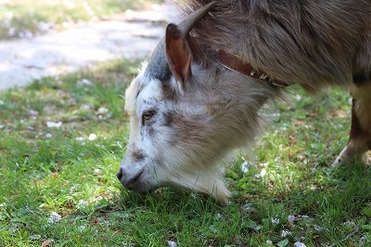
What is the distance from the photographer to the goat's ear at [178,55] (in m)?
3.03

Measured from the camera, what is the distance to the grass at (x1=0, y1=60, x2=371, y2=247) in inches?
123

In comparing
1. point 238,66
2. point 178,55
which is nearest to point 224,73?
point 238,66

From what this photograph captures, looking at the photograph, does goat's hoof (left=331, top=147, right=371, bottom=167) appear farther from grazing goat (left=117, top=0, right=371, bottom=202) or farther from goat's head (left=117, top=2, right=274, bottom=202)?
goat's head (left=117, top=2, right=274, bottom=202)

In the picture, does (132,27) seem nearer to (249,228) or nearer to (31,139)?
(31,139)

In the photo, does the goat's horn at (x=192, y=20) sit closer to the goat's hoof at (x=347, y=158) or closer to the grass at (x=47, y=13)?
the goat's hoof at (x=347, y=158)

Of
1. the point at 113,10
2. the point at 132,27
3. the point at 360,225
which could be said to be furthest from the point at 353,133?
the point at 113,10

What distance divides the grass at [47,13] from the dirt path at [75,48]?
0.66 feet

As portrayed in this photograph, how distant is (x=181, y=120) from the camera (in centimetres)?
324

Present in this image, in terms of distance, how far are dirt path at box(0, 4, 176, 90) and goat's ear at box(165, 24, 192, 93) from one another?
2976 millimetres

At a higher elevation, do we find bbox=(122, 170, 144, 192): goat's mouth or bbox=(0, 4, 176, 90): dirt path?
bbox=(122, 170, 144, 192): goat's mouth

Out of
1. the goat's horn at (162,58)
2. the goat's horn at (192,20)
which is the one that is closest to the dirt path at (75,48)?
the goat's horn at (162,58)

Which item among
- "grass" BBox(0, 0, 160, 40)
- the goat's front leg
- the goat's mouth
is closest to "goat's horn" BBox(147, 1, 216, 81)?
the goat's mouth

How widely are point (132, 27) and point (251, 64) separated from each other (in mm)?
5870

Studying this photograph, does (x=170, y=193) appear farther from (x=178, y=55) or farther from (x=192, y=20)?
(x=192, y=20)
